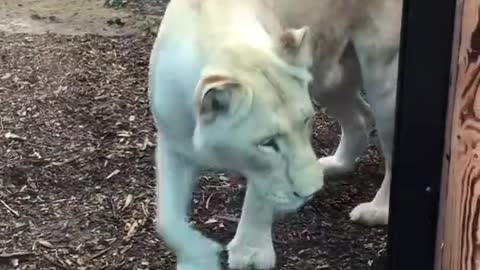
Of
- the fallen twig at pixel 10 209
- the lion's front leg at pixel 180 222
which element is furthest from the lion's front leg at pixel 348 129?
the fallen twig at pixel 10 209

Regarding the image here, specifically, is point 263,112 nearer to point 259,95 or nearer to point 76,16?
point 259,95

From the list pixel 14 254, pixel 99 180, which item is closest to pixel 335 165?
pixel 99 180

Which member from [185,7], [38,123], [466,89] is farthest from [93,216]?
[466,89]

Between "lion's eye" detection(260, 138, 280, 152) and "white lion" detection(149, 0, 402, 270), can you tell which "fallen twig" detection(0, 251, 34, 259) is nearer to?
"white lion" detection(149, 0, 402, 270)

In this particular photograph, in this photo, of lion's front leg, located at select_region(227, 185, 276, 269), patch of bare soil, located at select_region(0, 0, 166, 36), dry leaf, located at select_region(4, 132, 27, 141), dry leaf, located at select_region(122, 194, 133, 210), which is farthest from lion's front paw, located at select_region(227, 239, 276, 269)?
dry leaf, located at select_region(4, 132, 27, 141)

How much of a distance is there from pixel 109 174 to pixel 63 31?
0.92 ft

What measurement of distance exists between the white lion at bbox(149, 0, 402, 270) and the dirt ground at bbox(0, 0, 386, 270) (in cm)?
5

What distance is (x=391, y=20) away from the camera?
5.06ft

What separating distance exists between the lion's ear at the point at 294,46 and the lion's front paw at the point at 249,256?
0.38 m

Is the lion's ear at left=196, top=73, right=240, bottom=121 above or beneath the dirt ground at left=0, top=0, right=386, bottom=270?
above

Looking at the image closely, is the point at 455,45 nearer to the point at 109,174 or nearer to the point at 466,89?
the point at 466,89

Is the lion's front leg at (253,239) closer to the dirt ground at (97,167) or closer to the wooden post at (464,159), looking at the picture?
the dirt ground at (97,167)

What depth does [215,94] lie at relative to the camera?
1.40m

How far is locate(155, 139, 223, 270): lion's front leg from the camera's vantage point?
1.70 m
